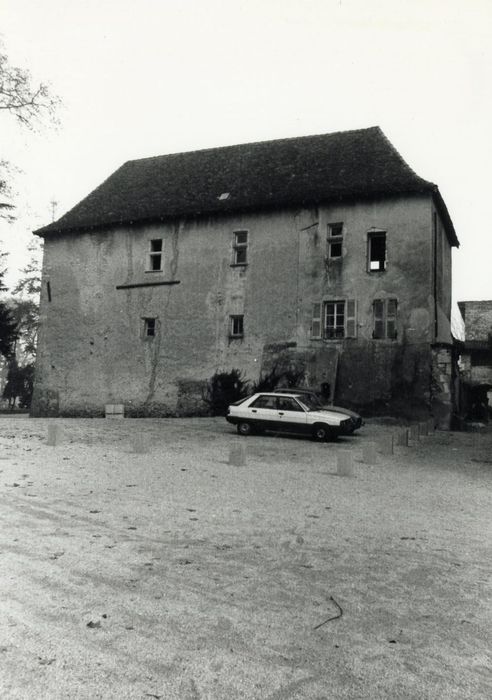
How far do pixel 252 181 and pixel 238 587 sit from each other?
21.9 m

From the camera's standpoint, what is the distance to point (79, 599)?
403cm

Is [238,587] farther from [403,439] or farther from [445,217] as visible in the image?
[445,217]

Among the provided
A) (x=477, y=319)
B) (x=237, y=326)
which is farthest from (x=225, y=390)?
(x=477, y=319)

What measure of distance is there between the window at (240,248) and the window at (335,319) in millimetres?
3752

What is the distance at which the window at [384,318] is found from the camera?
20688 millimetres

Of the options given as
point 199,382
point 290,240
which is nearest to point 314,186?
point 290,240

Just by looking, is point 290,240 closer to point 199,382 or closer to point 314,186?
point 314,186

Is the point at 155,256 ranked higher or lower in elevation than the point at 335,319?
higher

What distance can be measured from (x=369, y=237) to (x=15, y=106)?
1341 cm

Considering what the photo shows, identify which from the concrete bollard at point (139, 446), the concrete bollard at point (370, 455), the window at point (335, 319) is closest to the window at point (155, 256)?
the window at point (335, 319)

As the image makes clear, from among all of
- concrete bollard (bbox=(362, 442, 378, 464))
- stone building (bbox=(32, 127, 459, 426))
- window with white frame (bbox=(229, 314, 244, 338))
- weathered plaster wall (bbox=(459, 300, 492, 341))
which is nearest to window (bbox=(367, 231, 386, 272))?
stone building (bbox=(32, 127, 459, 426))

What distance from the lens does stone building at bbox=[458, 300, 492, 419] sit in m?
27.8

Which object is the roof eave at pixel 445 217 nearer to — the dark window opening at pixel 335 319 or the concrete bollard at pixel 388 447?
the dark window opening at pixel 335 319

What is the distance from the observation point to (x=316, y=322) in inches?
859
